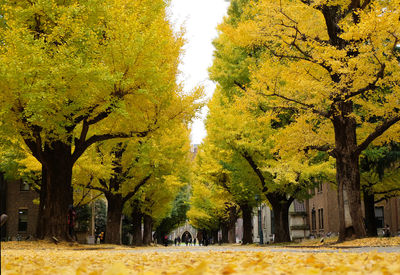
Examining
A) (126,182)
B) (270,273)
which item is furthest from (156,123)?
(270,273)

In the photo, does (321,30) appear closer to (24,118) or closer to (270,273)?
(24,118)

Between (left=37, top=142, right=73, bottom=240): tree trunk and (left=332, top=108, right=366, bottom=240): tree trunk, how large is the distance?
9521 mm

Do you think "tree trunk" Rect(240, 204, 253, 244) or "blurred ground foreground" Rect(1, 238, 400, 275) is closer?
"blurred ground foreground" Rect(1, 238, 400, 275)

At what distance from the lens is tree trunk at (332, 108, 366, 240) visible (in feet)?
51.1

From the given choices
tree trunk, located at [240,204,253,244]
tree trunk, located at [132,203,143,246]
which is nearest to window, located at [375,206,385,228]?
tree trunk, located at [240,204,253,244]

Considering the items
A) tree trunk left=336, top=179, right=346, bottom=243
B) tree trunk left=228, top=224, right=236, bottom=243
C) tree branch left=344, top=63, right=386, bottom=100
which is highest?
tree branch left=344, top=63, right=386, bottom=100

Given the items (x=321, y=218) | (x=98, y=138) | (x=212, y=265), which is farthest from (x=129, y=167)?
(x=212, y=265)

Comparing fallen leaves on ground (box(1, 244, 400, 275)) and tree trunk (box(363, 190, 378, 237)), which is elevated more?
tree trunk (box(363, 190, 378, 237))

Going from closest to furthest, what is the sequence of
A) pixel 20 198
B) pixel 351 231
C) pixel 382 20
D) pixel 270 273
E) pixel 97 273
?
pixel 270 273
pixel 97 273
pixel 382 20
pixel 351 231
pixel 20 198

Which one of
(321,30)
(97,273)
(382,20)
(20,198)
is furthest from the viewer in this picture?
(20,198)

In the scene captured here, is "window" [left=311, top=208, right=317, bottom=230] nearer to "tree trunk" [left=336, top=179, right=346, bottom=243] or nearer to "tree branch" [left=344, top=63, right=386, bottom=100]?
"tree trunk" [left=336, top=179, right=346, bottom=243]

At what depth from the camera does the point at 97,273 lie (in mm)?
4469

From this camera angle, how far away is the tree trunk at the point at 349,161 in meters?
15.6

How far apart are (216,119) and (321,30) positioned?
941 cm
